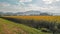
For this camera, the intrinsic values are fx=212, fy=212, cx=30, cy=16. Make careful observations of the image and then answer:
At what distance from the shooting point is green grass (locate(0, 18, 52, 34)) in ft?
33.0

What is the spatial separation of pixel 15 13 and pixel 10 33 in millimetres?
998

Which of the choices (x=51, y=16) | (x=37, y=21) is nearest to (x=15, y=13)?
(x=37, y=21)

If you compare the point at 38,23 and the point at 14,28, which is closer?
the point at 14,28

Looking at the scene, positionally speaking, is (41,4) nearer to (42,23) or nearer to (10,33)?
(42,23)

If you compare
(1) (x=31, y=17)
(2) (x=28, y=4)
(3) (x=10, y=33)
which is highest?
(2) (x=28, y=4)

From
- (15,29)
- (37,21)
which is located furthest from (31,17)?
(15,29)

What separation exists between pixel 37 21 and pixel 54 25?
846mm

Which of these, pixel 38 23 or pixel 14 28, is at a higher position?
pixel 38 23

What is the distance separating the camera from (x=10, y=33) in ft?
32.6

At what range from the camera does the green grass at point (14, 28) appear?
10.0m

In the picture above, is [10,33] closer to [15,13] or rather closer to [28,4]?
[15,13]

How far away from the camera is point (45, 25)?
10258 mm

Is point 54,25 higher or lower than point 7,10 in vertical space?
lower

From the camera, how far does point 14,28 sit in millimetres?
10203
